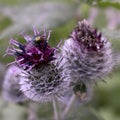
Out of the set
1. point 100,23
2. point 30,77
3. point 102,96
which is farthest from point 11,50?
point 100,23

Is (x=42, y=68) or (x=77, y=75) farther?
(x=77, y=75)

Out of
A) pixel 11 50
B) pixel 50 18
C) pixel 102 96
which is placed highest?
pixel 50 18

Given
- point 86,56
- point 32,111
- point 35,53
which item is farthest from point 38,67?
point 32,111

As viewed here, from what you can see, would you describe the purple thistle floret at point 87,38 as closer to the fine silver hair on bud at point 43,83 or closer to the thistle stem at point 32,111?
the fine silver hair on bud at point 43,83

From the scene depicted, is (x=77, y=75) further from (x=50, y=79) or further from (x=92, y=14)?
(x=92, y=14)

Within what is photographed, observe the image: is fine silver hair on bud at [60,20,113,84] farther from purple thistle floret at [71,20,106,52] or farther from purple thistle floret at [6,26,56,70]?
purple thistle floret at [6,26,56,70]

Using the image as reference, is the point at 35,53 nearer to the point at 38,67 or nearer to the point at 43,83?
the point at 38,67
